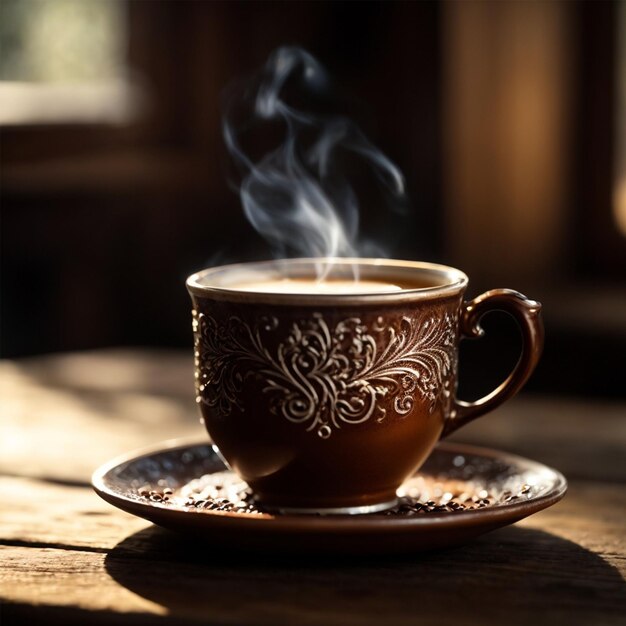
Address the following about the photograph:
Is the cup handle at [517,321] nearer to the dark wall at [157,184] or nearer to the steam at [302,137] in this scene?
the steam at [302,137]

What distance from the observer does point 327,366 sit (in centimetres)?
73

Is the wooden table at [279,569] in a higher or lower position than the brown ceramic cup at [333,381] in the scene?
lower

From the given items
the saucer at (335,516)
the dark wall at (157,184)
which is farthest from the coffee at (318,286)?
the dark wall at (157,184)

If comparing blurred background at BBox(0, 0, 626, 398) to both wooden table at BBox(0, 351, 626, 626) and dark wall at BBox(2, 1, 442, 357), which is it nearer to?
dark wall at BBox(2, 1, 442, 357)

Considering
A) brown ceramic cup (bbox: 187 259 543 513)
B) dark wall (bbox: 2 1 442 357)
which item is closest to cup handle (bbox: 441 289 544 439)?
brown ceramic cup (bbox: 187 259 543 513)

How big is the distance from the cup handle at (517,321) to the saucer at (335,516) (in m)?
0.08

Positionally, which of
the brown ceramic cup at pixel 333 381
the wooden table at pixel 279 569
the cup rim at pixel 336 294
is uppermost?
the cup rim at pixel 336 294

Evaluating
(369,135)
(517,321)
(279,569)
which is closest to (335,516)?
(279,569)

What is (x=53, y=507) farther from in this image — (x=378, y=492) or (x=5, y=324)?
(x=5, y=324)

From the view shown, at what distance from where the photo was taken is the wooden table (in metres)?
0.63

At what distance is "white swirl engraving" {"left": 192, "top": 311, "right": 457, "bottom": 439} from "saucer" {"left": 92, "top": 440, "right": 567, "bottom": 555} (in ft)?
0.24

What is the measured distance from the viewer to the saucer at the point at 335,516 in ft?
2.26

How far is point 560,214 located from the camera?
257 cm

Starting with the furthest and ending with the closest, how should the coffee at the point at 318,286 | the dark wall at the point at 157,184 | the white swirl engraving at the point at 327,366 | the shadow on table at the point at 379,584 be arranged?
1. the dark wall at the point at 157,184
2. the coffee at the point at 318,286
3. the white swirl engraving at the point at 327,366
4. the shadow on table at the point at 379,584
